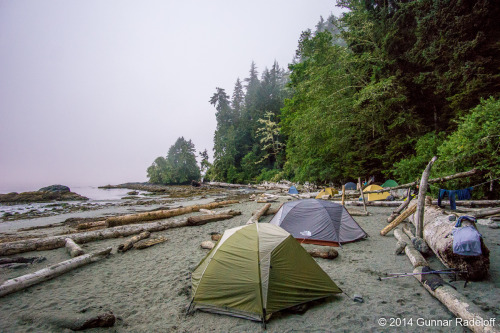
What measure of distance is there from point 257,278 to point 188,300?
62.2 inches

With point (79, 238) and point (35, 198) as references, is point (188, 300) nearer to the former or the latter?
point (79, 238)

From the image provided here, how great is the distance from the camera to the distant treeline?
9.84 meters

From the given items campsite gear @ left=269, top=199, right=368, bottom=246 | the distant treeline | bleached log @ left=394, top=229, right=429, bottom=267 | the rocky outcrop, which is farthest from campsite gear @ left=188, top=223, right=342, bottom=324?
the rocky outcrop

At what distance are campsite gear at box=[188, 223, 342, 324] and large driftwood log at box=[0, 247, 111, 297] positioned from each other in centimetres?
381

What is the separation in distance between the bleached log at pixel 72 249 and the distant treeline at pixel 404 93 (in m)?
13.1

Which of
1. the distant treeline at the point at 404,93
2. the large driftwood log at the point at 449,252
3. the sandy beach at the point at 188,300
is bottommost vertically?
the sandy beach at the point at 188,300

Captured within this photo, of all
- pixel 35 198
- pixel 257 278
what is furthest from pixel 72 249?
pixel 35 198

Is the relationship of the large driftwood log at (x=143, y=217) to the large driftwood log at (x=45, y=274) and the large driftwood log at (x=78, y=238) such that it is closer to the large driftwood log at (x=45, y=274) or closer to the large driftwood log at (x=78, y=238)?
the large driftwood log at (x=78, y=238)

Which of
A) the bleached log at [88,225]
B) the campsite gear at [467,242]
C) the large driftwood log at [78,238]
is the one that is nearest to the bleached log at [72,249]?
the large driftwood log at [78,238]

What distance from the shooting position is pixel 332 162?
72.1 feet

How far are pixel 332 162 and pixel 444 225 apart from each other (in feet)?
57.5

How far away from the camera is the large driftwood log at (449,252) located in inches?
153

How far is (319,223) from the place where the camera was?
691cm

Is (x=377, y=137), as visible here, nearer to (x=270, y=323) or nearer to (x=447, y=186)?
(x=447, y=186)
